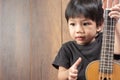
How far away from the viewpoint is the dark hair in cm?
90

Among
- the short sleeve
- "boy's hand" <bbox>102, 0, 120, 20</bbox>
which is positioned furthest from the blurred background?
"boy's hand" <bbox>102, 0, 120, 20</bbox>

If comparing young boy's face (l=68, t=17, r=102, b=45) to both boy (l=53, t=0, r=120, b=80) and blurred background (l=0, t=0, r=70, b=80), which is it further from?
blurred background (l=0, t=0, r=70, b=80)

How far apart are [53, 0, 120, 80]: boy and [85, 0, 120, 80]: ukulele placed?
0.08m

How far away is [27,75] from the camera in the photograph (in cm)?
156

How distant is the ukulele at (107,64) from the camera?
78 cm

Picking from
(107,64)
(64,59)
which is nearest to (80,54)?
(64,59)

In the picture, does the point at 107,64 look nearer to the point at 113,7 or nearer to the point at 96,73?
the point at 96,73

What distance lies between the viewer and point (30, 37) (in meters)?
1.53

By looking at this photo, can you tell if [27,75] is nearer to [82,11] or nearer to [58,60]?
[58,60]

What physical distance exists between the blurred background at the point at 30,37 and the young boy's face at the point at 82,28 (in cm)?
54

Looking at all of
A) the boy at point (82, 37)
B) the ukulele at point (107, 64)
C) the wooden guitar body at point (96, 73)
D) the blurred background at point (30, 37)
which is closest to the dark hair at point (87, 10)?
the boy at point (82, 37)

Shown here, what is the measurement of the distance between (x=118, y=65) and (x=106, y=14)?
0.17 metres

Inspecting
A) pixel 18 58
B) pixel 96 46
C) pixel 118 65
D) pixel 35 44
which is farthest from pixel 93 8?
pixel 18 58

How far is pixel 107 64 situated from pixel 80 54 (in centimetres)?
17
